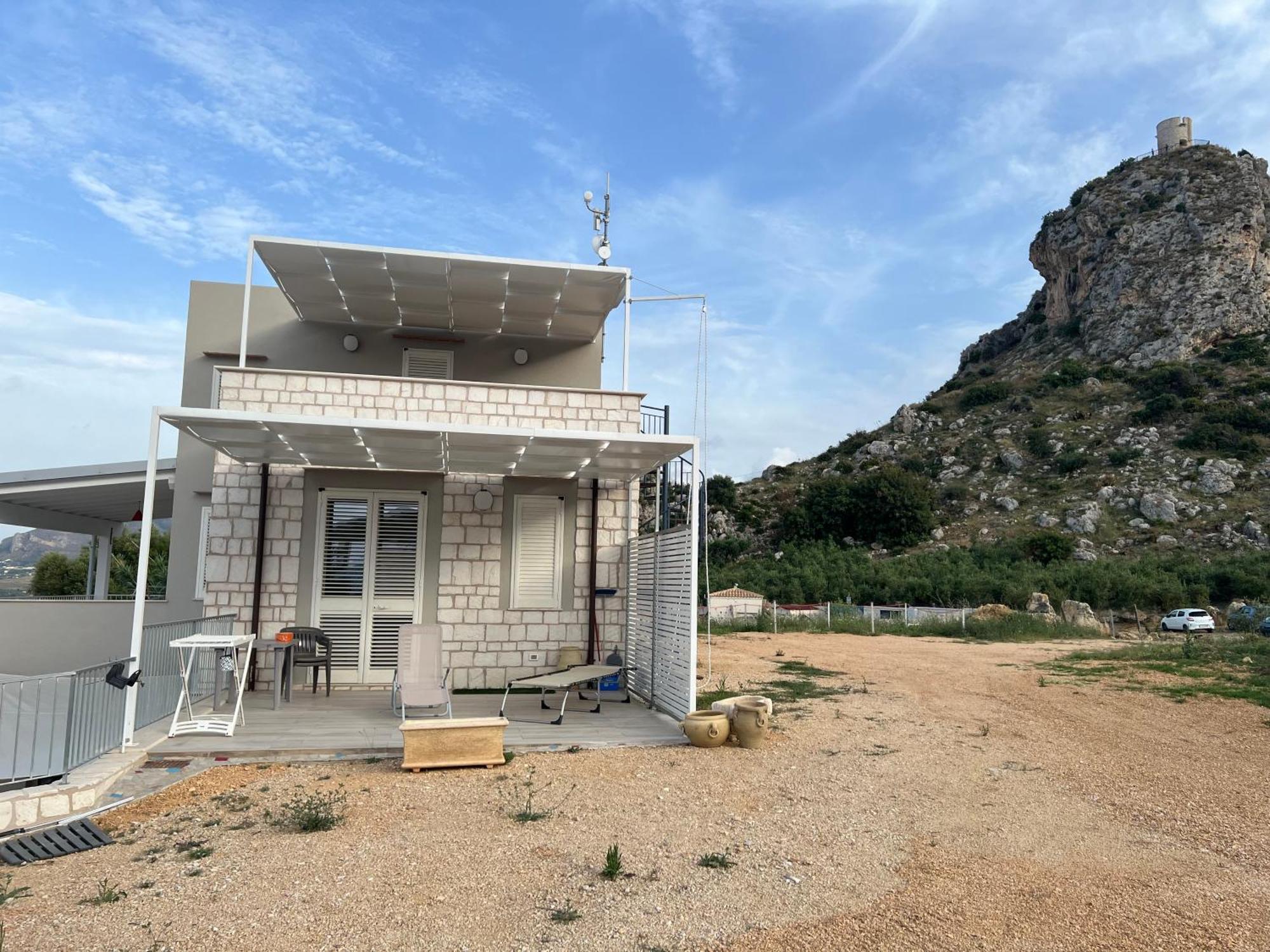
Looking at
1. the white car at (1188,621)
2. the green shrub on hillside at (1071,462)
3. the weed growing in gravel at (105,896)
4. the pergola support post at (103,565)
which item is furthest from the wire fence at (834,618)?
the weed growing in gravel at (105,896)

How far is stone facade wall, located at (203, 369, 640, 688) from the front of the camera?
9.82 meters

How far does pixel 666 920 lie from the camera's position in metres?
3.80

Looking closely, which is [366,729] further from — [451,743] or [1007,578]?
[1007,578]

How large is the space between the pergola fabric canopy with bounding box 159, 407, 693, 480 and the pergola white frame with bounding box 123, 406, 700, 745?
0.01 m

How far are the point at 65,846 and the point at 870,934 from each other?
4.24 m

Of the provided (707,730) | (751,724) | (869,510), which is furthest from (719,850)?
(869,510)

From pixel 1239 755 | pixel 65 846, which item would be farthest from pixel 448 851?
pixel 1239 755

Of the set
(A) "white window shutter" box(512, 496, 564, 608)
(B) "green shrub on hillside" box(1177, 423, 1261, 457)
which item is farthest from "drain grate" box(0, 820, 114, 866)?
(B) "green shrub on hillside" box(1177, 423, 1261, 457)

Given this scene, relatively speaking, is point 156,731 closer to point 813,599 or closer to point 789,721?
point 789,721

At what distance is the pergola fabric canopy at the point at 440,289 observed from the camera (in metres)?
9.76

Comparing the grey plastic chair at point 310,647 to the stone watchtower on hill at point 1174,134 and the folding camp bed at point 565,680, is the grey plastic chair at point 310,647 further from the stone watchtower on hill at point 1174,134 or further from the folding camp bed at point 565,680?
the stone watchtower on hill at point 1174,134

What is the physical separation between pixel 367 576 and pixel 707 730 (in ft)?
15.8

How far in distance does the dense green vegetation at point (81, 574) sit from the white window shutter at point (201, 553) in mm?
14421

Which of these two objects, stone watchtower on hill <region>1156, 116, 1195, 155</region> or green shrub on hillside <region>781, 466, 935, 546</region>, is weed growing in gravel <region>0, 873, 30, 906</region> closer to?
green shrub on hillside <region>781, 466, 935, 546</region>
